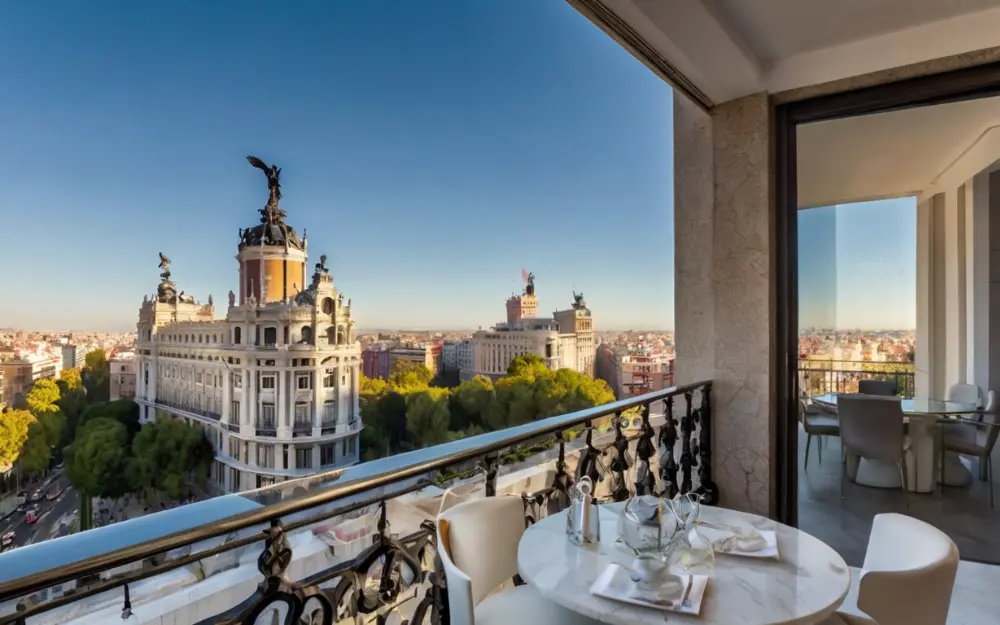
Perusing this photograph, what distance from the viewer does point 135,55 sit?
18141 millimetres

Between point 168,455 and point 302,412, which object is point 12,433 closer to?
point 168,455

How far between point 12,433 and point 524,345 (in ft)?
38.5

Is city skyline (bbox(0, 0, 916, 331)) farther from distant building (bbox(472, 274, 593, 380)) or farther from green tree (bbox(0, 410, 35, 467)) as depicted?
green tree (bbox(0, 410, 35, 467))

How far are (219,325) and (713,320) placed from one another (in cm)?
1293

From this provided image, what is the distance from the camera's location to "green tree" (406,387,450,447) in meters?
14.5

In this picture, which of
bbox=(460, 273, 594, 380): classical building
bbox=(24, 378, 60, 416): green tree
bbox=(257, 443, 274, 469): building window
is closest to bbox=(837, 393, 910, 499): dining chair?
bbox=(24, 378, 60, 416): green tree

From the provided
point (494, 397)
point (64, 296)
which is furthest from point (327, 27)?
point (494, 397)

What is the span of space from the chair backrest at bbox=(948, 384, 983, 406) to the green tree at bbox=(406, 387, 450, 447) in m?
12.8

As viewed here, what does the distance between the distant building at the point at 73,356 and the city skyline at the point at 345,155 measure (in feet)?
7.45

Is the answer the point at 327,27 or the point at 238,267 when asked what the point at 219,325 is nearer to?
the point at 238,267

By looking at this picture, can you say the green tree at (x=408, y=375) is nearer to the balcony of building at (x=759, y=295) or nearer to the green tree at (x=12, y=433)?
the green tree at (x=12, y=433)

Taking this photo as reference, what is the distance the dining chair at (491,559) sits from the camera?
128 centimetres

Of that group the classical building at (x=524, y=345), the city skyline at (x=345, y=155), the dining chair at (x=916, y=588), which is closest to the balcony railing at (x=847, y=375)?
the dining chair at (x=916, y=588)

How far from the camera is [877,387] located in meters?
2.65
